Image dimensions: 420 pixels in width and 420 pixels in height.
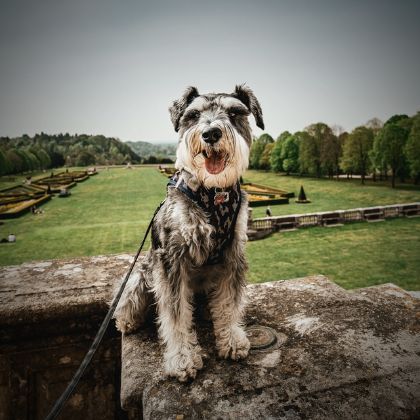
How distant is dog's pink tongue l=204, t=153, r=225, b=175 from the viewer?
2.45 m

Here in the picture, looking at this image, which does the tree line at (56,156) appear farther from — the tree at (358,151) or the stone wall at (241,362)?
the stone wall at (241,362)

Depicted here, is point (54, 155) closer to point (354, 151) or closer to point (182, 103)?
point (354, 151)

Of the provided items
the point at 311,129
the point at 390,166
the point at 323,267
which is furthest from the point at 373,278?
the point at 311,129

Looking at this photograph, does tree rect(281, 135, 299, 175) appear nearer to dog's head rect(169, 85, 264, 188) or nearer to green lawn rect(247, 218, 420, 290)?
green lawn rect(247, 218, 420, 290)

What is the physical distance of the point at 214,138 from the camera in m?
2.35

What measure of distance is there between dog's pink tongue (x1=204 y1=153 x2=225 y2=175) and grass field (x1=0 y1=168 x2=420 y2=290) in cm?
1168

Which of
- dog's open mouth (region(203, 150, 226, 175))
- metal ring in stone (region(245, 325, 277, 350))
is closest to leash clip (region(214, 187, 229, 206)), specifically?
dog's open mouth (region(203, 150, 226, 175))

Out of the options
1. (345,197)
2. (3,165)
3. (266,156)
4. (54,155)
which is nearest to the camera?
(345,197)

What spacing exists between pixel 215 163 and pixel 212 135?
22 cm

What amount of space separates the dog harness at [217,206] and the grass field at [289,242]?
11.4 meters

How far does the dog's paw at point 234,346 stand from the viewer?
224 cm

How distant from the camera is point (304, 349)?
2.24 meters

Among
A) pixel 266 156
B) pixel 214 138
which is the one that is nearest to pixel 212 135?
pixel 214 138

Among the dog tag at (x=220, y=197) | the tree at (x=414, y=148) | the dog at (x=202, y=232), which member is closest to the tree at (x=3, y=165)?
the tree at (x=414, y=148)
